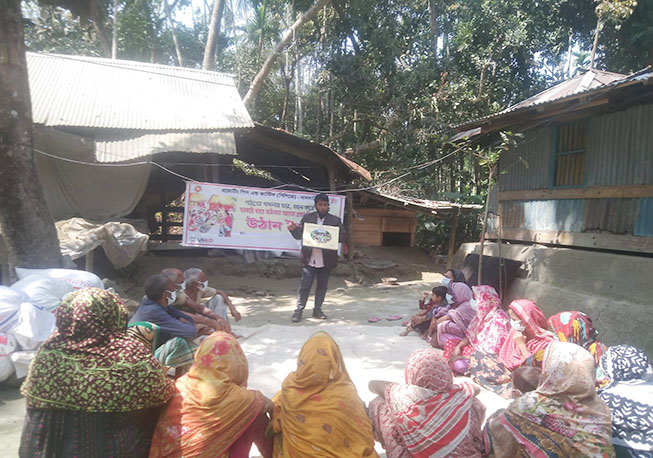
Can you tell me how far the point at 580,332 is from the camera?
343cm

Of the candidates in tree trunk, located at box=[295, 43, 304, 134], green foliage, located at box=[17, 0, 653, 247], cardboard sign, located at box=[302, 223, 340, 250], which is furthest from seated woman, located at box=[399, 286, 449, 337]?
tree trunk, located at box=[295, 43, 304, 134]

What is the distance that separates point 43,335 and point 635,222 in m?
6.46

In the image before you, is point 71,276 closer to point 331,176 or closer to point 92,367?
point 92,367

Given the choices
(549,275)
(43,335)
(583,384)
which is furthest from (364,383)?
(549,275)

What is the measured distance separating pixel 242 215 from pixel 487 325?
5.19 metres

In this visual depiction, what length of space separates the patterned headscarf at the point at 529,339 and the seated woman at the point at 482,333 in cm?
8

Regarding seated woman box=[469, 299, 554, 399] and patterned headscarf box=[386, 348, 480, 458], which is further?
seated woman box=[469, 299, 554, 399]

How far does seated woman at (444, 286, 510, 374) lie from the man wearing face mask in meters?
2.47

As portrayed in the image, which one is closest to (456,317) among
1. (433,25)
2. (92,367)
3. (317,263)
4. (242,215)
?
(317,263)

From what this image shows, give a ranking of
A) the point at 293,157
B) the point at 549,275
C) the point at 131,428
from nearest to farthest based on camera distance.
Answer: the point at 131,428
the point at 549,275
the point at 293,157

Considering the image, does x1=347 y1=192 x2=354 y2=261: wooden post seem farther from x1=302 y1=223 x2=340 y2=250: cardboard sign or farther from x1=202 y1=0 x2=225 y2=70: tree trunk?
x1=202 y1=0 x2=225 y2=70: tree trunk

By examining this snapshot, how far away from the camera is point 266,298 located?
7.98 meters

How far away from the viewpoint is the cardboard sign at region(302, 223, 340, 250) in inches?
238

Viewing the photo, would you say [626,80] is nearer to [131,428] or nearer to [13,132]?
[131,428]
